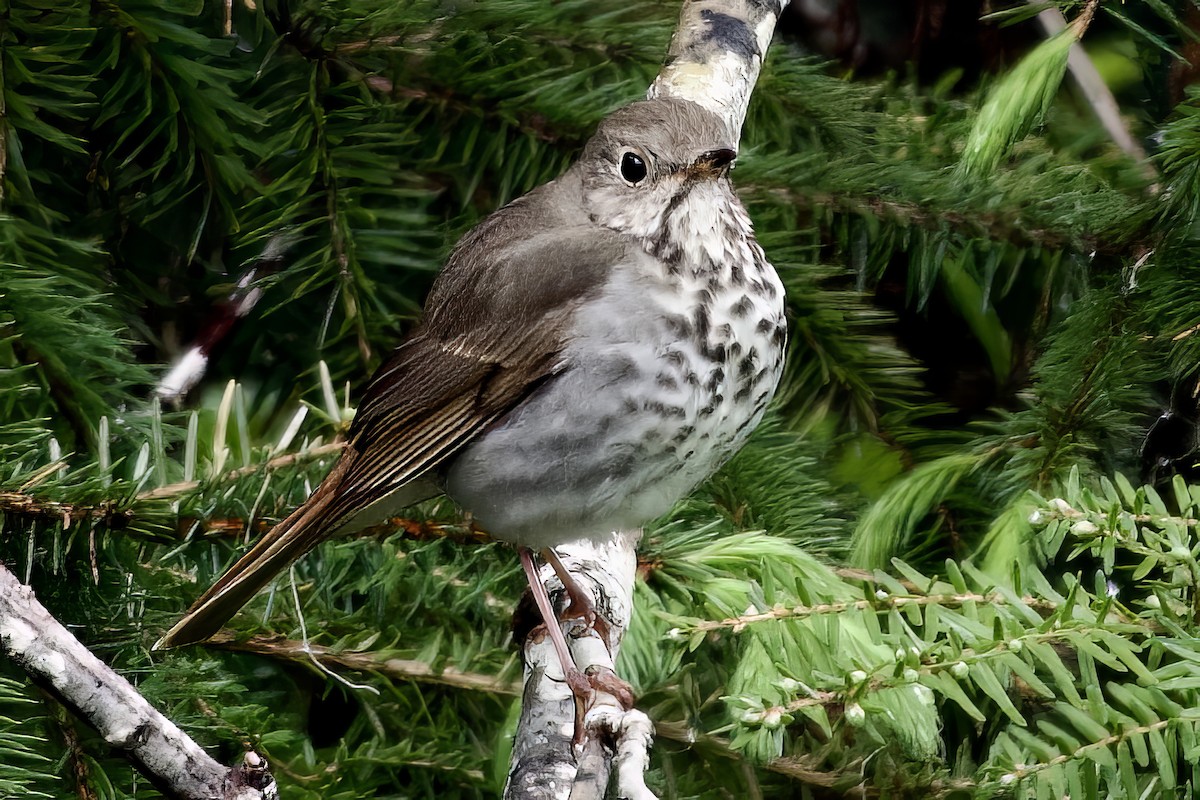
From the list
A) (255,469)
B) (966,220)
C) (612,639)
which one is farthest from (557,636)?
(966,220)

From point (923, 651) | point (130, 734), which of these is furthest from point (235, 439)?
point (923, 651)

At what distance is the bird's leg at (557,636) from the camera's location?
1.65 meters

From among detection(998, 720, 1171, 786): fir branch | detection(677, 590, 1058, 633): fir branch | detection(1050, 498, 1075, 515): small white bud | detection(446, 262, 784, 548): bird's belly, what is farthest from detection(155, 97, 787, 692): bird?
detection(998, 720, 1171, 786): fir branch

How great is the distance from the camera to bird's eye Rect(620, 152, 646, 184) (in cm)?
180

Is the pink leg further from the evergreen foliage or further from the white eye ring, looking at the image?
the white eye ring

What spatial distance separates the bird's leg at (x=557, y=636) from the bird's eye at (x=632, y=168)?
54 centimetres

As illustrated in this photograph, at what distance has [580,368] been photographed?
1712 mm

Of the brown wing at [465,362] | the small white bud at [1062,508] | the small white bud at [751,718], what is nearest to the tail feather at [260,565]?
the brown wing at [465,362]

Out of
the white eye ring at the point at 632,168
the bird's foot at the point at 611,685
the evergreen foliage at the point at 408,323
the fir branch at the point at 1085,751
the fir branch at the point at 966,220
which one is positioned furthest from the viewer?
the fir branch at the point at 966,220

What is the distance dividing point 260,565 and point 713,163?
0.78 metres

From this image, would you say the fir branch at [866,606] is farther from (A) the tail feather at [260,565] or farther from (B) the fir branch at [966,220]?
(B) the fir branch at [966,220]

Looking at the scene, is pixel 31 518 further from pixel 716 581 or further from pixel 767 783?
pixel 767 783

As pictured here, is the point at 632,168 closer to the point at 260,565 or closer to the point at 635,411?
the point at 635,411

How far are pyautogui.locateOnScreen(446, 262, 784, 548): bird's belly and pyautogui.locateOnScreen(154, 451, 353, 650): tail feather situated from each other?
0.24 m
